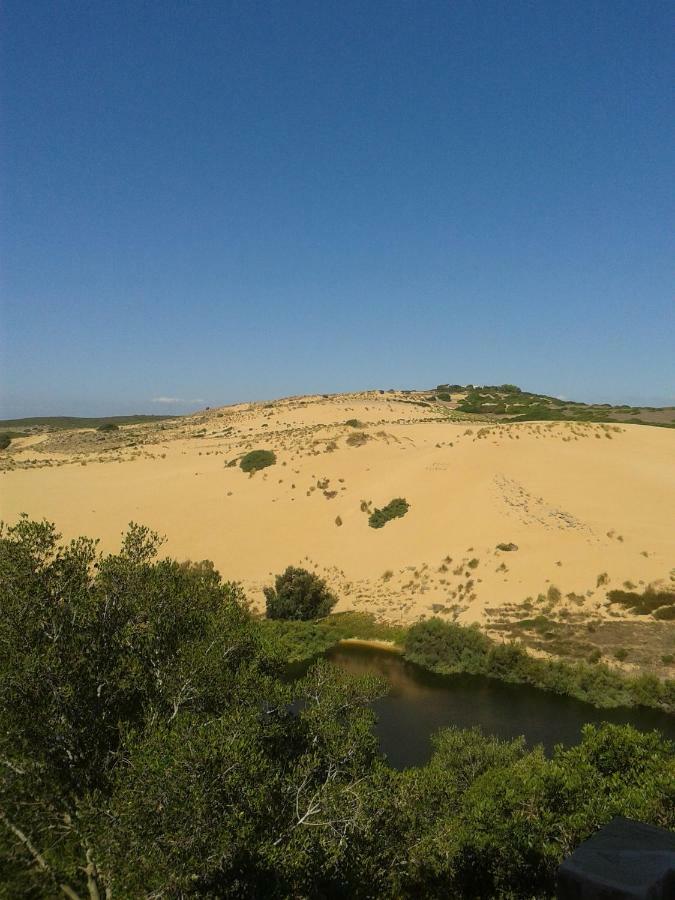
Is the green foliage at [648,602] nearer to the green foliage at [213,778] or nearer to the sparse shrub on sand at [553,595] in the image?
the sparse shrub on sand at [553,595]

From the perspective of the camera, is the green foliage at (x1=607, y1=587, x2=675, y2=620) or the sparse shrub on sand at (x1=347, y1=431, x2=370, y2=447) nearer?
the green foliage at (x1=607, y1=587, x2=675, y2=620)

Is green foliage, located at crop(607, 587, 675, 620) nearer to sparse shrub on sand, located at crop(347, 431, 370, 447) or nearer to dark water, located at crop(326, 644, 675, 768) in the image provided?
dark water, located at crop(326, 644, 675, 768)

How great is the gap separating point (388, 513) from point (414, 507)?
2016 millimetres

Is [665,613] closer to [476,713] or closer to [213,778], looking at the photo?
[476,713]

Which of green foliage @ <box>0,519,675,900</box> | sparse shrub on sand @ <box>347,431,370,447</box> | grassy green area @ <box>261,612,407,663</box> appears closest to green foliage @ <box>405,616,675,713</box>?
grassy green area @ <box>261,612,407,663</box>

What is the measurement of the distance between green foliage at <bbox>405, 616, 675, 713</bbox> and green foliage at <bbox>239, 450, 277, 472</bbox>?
89.1 ft

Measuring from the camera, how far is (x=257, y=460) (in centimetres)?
5150

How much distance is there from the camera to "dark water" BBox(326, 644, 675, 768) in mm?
17594

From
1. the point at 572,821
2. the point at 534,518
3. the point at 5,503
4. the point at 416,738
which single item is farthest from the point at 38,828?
the point at 5,503

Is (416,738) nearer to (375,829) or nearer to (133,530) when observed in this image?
(375,829)

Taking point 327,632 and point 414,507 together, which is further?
point 414,507

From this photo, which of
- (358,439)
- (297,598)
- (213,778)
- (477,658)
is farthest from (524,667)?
(358,439)

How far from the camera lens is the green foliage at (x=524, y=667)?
19828mm

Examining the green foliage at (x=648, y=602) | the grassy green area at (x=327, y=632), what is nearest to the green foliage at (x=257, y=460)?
the grassy green area at (x=327, y=632)
